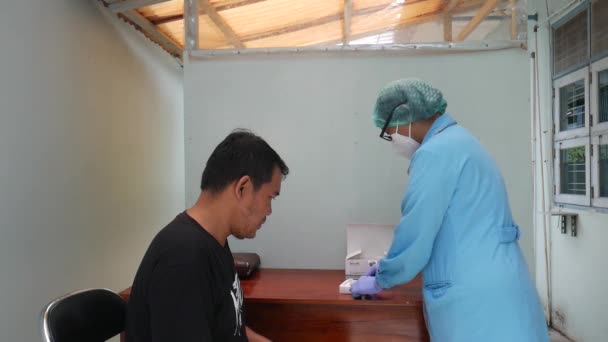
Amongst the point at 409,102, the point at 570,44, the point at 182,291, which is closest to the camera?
the point at 182,291

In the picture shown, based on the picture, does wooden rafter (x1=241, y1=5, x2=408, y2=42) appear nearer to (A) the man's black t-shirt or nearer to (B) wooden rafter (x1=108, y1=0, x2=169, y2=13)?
(B) wooden rafter (x1=108, y1=0, x2=169, y2=13)

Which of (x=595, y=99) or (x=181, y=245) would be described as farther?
(x=595, y=99)

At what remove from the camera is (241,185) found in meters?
0.91

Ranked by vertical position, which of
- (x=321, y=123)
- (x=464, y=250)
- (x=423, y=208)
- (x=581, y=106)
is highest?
(x=581, y=106)

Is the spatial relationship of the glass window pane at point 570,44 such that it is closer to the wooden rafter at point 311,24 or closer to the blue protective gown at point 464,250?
the wooden rafter at point 311,24

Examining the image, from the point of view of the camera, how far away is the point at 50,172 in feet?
6.12

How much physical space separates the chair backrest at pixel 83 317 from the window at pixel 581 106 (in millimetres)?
3099

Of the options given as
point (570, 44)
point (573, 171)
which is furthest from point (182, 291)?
point (570, 44)

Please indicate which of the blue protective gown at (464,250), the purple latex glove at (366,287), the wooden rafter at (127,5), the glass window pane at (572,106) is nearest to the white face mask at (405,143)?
the blue protective gown at (464,250)

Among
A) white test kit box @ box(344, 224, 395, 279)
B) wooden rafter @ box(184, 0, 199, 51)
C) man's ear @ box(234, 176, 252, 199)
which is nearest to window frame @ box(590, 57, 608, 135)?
white test kit box @ box(344, 224, 395, 279)

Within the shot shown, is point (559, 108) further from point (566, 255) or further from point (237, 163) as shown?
point (237, 163)

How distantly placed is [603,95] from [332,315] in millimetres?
2621

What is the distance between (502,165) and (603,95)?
1601 millimetres

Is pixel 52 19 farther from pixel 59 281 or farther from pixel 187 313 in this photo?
pixel 187 313
